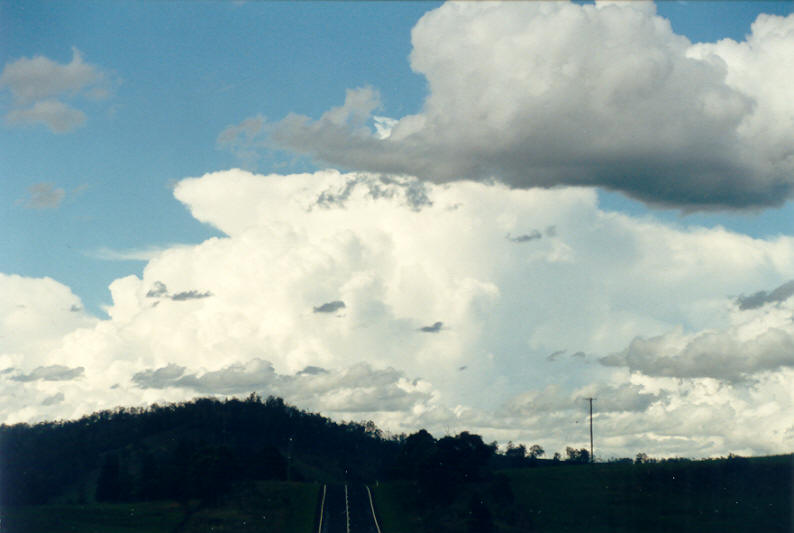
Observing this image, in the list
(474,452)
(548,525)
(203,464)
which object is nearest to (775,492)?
(548,525)

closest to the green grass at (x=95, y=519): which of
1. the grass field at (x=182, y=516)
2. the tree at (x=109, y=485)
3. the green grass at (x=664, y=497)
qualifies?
the grass field at (x=182, y=516)

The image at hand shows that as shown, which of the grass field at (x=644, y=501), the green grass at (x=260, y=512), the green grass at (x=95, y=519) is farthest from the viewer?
the green grass at (x=260, y=512)

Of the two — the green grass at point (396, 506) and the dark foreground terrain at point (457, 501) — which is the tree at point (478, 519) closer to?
the dark foreground terrain at point (457, 501)

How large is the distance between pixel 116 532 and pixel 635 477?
92910mm

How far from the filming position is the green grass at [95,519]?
5285 inches

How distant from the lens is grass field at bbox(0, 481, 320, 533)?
137375mm

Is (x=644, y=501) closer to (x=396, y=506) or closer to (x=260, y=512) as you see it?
(x=396, y=506)

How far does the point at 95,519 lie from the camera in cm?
14425

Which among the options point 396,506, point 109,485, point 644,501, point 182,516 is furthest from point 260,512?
point 644,501

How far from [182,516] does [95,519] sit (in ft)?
48.3

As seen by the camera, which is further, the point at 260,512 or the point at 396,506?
the point at 396,506

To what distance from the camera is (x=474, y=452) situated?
6181 inches

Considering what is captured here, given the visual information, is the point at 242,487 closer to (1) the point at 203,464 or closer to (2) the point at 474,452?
(1) the point at 203,464

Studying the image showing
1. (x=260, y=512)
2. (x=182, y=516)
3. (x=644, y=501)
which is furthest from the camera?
(x=260, y=512)
